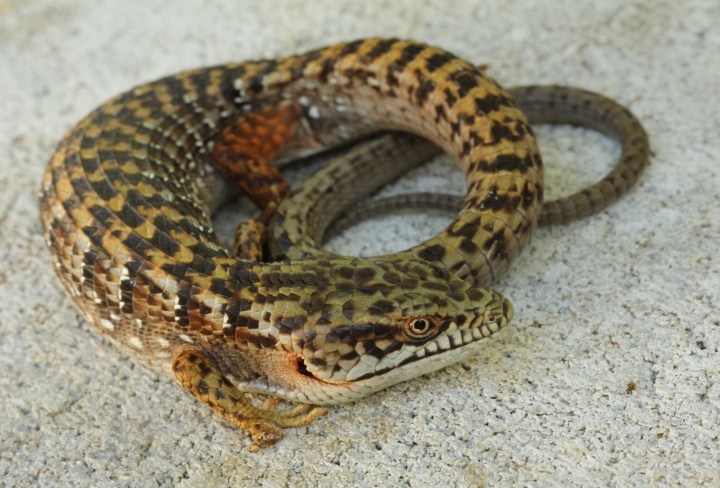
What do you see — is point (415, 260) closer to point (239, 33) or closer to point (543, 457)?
point (543, 457)

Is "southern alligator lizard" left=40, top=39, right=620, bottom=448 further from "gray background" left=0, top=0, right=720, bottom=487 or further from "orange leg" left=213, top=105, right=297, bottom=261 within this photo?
"gray background" left=0, top=0, right=720, bottom=487

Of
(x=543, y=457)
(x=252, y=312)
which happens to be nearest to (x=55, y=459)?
(x=252, y=312)

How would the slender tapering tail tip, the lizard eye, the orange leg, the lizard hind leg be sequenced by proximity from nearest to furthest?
the lizard eye < the slender tapering tail tip < the lizard hind leg < the orange leg

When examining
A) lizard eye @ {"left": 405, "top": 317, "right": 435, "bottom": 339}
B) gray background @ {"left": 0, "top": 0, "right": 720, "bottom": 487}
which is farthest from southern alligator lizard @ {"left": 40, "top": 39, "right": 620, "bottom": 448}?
gray background @ {"left": 0, "top": 0, "right": 720, "bottom": 487}

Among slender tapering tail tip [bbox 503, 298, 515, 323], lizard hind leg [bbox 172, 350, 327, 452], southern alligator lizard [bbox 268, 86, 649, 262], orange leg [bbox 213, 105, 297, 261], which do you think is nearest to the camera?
slender tapering tail tip [bbox 503, 298, 515, 323]

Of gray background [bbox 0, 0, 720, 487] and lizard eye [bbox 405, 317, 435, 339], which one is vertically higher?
lizard eye [bbox 405, 317, 435, 339]

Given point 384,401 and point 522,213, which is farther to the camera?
point 522,213


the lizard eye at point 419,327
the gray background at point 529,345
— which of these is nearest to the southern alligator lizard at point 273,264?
the lizard eye at point 419,327
